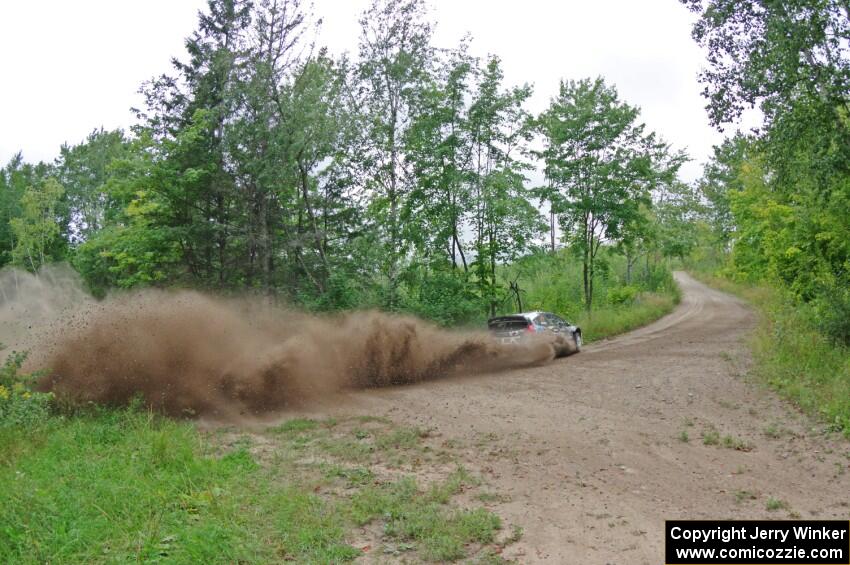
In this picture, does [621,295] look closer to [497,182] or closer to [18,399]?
[497,182]

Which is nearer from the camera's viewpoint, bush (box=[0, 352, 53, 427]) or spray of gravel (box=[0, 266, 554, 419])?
bush (box=[0, 352, 53, 427])

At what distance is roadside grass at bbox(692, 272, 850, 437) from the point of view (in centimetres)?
1043

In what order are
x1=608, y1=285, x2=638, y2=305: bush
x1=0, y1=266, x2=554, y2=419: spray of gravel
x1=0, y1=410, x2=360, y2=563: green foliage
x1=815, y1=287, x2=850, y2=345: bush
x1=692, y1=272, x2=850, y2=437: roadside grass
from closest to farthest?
x1=0, y1=410, x2=360, y2=563: green foliage
x1=692, y1=272, x2=850, y2=437: roadside grass
x1=0, y1=266, x2=554, y2=419: spray of gravel
x1=815, y1=287, x2=850, y2=345: bush
x1=608, y1=285, x2=638, y2=305: bush

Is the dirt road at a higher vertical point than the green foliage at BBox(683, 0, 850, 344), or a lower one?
lower

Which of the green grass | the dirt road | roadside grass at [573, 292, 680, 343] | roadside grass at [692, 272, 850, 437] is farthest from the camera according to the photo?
roadside grass at [573, 292, 680, 343]

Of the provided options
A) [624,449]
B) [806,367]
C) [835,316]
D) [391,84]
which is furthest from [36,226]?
[835,316]

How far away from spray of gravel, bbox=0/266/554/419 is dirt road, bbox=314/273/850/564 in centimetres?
131

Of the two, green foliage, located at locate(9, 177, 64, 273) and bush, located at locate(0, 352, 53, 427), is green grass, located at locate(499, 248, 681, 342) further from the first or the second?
green foliage, located at locate(9, 177, 64, 273)

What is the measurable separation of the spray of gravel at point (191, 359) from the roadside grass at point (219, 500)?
196 cm

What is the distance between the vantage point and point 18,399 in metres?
9.52

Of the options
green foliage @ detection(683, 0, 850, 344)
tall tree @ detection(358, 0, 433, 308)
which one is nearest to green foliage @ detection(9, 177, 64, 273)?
tall tree @ detection(358, 0, 433, 308)

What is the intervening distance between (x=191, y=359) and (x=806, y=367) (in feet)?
45.3

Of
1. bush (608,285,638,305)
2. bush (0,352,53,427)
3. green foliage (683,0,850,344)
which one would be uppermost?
green foliage (683,0,850,344)

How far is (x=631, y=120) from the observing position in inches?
1109
